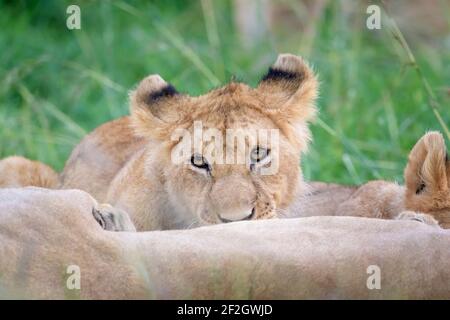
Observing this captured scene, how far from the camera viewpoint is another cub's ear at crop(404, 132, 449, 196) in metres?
4.31

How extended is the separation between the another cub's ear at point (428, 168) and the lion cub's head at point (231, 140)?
487mm

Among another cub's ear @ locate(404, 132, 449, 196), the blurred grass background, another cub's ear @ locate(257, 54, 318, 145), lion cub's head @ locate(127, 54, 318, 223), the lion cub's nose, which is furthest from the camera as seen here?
the blurred grass background

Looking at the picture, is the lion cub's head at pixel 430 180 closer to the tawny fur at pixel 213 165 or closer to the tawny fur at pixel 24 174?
the tawny fur at pixel 213 165

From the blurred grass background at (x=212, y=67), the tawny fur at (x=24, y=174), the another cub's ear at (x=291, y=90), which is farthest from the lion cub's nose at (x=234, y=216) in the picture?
the blurred grass background at (x=212, y=67)

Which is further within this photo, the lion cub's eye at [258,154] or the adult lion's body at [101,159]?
the adult lion's body at [101,159]

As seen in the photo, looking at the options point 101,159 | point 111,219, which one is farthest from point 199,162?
point 101,159

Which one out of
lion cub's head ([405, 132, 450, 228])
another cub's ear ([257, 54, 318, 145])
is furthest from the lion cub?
another cub's ear ([257, 54, 318, 145])

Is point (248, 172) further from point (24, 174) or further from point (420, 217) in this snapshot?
point (24, 174)

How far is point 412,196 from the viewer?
4445mm

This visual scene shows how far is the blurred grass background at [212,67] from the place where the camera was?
22.9 ft

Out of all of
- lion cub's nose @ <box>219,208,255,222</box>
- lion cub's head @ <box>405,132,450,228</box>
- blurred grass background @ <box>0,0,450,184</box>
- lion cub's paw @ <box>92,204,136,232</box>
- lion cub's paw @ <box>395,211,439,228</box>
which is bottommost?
lion cub's paw @ <box>92,204,136,232</box>

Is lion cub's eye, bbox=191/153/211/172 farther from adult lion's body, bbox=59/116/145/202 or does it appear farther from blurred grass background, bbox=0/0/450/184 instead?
blurred grass background, bbox=0/0/450/184

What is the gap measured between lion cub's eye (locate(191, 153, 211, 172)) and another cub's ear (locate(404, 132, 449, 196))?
32.5 inches

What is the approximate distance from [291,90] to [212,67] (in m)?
3.77
